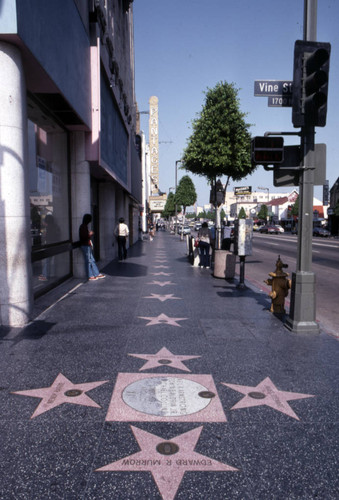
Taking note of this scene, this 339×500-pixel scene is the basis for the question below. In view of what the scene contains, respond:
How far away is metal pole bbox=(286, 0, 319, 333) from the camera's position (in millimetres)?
6137

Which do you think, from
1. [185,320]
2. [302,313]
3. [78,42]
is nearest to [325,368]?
[302,313]

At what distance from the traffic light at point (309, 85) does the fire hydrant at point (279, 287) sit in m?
2.65

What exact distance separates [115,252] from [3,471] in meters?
16.9

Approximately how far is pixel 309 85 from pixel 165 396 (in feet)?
15.6

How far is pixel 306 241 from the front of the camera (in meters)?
6.23

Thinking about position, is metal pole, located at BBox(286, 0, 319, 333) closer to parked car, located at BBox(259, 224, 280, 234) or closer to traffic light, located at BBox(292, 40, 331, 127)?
traffic light, located at BBox(292, 40, 331, 127)

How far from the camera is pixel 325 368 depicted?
15.7 ft

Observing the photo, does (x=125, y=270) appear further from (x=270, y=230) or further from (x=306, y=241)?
(x=270, y=230)

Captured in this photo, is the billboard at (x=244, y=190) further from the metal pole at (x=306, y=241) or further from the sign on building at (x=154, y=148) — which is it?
the sign on building at (x=154, y=148)

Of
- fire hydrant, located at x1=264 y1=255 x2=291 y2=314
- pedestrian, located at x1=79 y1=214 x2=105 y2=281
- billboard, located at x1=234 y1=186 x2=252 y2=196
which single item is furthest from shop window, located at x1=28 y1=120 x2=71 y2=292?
billboard, located at x1=234 y1=186 x2=252 y2=196

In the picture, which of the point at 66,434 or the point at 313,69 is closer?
the point at 66,434

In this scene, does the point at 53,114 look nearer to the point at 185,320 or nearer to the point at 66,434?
the point at 185,320

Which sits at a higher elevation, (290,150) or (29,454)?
(290,150)

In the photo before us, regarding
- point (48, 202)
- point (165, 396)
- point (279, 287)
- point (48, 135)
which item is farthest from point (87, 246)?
point (165, 396)
